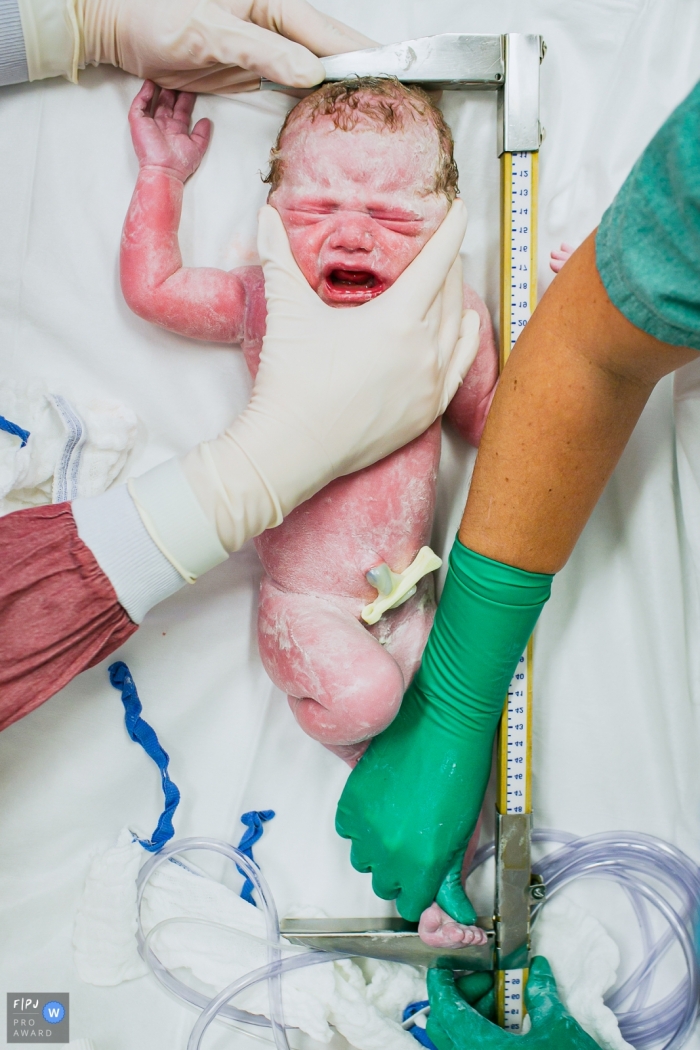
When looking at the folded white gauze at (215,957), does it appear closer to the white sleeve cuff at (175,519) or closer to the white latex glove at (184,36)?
the white sleeve cuff at (175,519)

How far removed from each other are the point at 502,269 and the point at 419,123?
27cm

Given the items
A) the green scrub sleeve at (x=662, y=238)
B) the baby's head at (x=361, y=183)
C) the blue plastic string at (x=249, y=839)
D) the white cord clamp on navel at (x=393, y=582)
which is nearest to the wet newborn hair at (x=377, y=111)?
the baby's head at (x=361, y=183)

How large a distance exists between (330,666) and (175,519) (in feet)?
1.08

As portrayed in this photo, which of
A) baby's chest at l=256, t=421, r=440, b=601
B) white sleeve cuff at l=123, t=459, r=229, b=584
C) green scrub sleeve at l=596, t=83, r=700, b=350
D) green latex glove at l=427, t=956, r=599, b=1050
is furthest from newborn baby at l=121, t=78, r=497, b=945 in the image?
green scrub sleeve at l=596, t=83, r=700, b=350

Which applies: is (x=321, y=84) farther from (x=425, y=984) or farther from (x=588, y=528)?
(x=425, y=984)

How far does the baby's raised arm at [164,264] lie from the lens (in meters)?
1.37

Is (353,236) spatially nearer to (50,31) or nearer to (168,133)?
(168,133)

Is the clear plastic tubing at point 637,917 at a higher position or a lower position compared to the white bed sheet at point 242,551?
lower

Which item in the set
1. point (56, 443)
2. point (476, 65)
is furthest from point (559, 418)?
point (56, 443)

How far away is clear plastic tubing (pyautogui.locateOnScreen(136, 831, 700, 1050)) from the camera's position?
1.37 metres

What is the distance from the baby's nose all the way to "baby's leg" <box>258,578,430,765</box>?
0.56 m

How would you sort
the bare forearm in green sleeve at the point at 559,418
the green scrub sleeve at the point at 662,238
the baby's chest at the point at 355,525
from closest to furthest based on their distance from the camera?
the green scrub sleeve at the point at 662,238, the bare forearm in green sleeve at the point at 559,418, the baby's chest at the point at 355,525

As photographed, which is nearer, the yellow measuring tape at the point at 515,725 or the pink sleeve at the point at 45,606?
the pink sleeve at the point at 45,606

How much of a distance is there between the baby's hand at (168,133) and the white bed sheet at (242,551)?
4 cm
